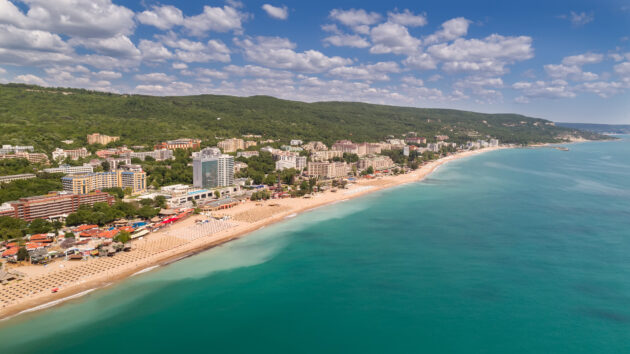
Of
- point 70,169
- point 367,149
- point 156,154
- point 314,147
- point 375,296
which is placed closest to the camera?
point 375,296

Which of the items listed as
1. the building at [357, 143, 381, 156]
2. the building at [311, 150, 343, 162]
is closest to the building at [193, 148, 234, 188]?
the building at [311, 150, 343, 162]

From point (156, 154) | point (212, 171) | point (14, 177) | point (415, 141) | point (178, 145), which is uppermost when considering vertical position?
A: point (415, 141)

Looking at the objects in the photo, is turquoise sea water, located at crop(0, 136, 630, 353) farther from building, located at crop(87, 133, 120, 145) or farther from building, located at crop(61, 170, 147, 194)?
building, located at crop(87, 133, 120, 145)

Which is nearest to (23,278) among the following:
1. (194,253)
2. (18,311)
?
(18,311)

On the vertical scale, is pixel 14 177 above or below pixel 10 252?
above

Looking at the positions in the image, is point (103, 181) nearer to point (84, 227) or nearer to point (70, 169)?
point (70, 169)

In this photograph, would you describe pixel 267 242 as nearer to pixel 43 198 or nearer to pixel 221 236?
pixel 221 236

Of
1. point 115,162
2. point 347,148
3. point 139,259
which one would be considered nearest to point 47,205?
point 139,259
